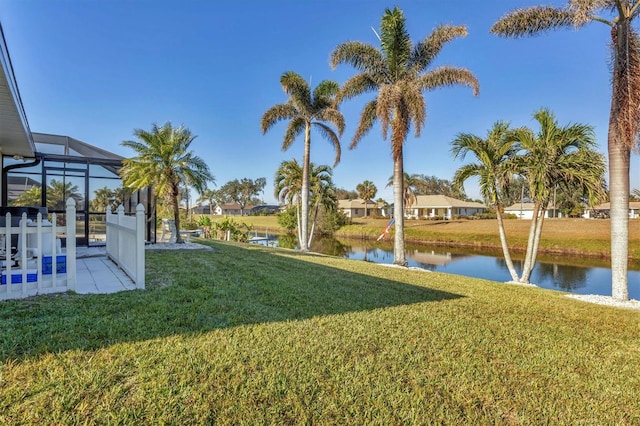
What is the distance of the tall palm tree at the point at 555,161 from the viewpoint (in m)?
9.75

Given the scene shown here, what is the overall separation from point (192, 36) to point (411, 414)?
1496cm

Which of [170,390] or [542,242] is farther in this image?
[542,242]

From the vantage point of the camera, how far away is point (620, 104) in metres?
7.02

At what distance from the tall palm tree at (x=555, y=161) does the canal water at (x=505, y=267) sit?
5.12m

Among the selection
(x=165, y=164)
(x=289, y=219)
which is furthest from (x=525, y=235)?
(x=165, y=164)

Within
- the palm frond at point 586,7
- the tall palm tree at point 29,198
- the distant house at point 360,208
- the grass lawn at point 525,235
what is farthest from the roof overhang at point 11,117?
the distant house at point 360,208

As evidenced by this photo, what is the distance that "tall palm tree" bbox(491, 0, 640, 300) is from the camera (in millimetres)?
6836

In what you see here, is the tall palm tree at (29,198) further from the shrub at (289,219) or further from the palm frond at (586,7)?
the shrub at (289,219)

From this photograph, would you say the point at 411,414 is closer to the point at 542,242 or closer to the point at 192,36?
the point at 192,36

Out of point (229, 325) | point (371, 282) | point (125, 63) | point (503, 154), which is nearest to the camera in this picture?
point (229, 325)

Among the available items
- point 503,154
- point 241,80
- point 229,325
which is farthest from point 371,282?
point 241,80

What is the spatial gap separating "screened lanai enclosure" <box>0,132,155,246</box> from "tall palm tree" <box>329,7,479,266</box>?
8.71m

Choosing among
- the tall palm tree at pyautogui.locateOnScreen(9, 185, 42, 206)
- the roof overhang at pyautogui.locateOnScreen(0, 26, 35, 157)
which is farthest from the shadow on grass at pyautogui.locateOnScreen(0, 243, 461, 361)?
the tall palm tree at pyautogui.locateOnScreen(9, 185, 42, 206)

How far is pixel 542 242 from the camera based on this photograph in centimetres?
2488
